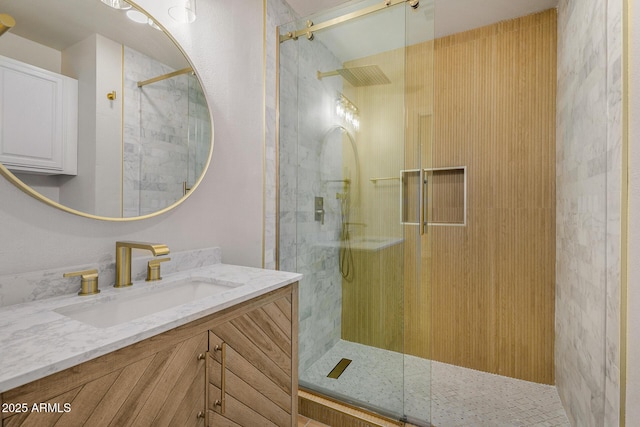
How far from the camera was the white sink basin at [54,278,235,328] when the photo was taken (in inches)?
35.5

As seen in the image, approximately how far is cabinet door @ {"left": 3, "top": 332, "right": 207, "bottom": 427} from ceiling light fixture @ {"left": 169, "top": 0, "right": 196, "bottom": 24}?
1.30 meters

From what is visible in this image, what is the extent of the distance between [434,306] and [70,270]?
2.31 m

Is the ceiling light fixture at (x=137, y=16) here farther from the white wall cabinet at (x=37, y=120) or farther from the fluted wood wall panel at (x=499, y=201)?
the fluted wood wall panel at (x=499, y=201)

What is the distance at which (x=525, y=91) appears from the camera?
2.12 metres

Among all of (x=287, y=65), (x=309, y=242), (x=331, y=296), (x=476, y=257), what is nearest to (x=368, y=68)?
(x=287, y=65)

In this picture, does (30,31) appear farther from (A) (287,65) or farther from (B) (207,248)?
(A) (287,65)

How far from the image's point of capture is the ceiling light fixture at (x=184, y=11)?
1296 mm

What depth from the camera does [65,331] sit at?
682 mm

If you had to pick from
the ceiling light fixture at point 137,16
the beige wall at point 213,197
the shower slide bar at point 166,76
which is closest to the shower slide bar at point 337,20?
the beige wall at point 213,197

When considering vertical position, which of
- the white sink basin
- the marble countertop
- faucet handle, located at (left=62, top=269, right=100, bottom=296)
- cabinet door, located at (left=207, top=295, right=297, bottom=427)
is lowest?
cabinet door, located at (left=207, top=295, right=297, bottom=427)

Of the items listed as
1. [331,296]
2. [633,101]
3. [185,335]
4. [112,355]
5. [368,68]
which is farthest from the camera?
[331,296]

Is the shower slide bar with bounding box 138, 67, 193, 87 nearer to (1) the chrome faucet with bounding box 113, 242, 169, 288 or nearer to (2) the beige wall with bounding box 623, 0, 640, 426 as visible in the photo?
(1) the chrome faucet with bounding box 113, 242, 169, 288

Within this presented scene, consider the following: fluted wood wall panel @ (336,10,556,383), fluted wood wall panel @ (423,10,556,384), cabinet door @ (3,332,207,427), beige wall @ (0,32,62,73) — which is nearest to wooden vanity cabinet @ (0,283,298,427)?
cabinet door @ (3,332,207,427)

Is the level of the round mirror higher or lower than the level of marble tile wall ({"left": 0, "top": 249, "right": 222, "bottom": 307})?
higher
